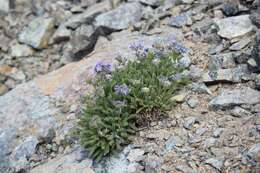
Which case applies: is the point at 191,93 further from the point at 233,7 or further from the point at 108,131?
the point at 233,7

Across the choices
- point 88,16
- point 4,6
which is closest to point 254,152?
point 88,16

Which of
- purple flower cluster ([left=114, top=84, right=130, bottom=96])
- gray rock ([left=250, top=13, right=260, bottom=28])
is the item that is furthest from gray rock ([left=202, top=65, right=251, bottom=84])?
purple flower cluster ([left=114, top=84, right=130, bottom=96])

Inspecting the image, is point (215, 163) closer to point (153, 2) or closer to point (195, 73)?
point (195, 73)

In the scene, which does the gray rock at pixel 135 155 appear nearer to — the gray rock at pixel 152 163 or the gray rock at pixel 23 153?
the gray rock at pixel 152 163

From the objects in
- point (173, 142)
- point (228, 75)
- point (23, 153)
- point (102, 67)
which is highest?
point (102, 67)

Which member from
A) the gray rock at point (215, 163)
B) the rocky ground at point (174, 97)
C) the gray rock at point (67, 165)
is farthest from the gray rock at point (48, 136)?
the gray rock at point (215, 163)
